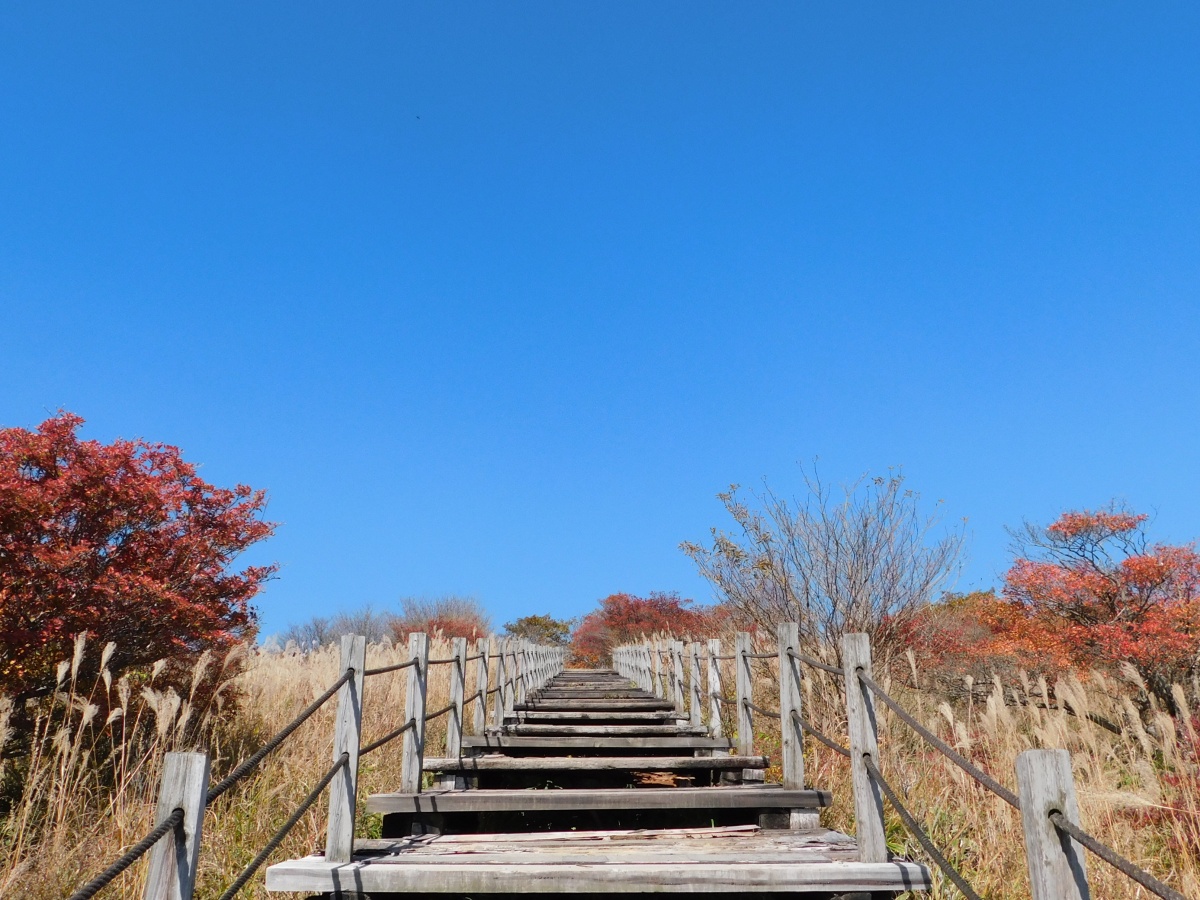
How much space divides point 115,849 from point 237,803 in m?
0.95

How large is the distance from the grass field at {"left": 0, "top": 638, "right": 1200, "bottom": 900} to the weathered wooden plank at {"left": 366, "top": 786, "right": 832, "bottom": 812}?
2.20 feet

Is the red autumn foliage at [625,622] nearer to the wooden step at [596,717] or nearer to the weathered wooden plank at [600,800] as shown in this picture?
the wooden step at [596,717]

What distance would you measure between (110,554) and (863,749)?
21.4 feet

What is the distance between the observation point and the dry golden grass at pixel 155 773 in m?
4.45

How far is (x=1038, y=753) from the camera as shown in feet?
7.72

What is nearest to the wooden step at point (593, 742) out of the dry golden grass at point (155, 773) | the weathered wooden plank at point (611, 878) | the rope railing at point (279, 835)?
the dry golden grass at point (155, 773)

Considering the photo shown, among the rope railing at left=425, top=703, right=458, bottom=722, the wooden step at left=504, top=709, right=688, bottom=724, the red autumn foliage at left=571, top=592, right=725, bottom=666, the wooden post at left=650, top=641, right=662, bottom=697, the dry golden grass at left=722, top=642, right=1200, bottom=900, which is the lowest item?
the dry golden grass at left=722, top=642, right=1200, bottom=900

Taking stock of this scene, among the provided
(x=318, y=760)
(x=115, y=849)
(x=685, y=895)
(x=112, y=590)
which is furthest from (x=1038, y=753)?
(x=112, y=590)

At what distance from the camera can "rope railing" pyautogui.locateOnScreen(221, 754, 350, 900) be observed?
3.05 meters

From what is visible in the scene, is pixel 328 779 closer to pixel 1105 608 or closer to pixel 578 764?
pixel 578 764

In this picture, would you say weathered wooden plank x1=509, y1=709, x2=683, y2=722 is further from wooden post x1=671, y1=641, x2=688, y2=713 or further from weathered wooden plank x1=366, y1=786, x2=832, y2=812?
weathered wooden plank x1=366, y1=786, x2=832, y2=812

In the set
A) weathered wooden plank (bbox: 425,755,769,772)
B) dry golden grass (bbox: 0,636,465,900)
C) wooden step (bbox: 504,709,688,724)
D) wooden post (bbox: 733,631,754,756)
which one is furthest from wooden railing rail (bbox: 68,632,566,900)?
wooden post (bbox: 733,631,754,756)

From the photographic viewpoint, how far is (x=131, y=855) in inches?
88.7

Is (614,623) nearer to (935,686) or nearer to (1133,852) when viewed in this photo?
(935,686)
